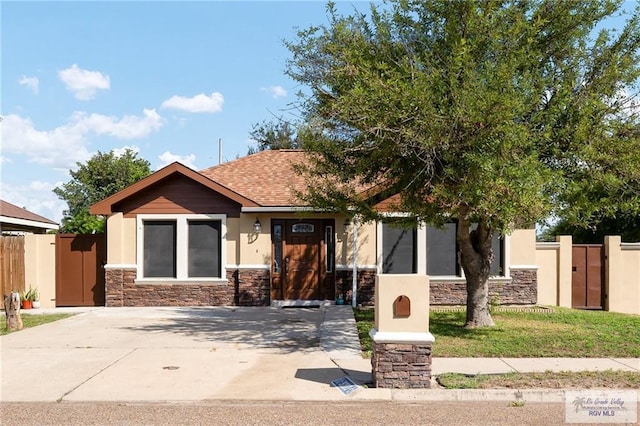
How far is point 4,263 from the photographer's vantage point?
50.0ft

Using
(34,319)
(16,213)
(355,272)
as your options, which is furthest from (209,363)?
(16,213)

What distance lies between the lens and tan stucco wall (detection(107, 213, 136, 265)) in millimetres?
15867

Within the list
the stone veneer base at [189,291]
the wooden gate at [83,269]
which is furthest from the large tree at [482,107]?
the wooden gate at [83,269]

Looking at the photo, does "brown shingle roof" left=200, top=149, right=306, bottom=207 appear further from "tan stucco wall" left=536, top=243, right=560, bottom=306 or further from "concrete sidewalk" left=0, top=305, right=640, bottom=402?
"tan stucco wall" left=536, top=243, right=560, bottom=306

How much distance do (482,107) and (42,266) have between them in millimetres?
12824

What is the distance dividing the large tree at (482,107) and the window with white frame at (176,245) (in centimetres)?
595

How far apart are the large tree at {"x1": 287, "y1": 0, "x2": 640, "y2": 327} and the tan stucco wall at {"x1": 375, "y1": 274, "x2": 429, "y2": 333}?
6.87ft

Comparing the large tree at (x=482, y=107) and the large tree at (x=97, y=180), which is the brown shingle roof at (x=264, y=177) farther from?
the large tree at (x=97, y=180)

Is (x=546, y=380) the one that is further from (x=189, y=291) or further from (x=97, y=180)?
(x=97, y=180)

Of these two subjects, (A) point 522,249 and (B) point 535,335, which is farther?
(A) point 522,249

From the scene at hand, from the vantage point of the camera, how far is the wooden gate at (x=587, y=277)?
16406mm

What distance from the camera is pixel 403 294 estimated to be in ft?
25.1

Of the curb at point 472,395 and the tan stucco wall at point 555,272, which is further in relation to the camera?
the tan stucco wall at point 555,272

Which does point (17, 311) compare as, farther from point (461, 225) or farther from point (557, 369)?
point (557, 369)
